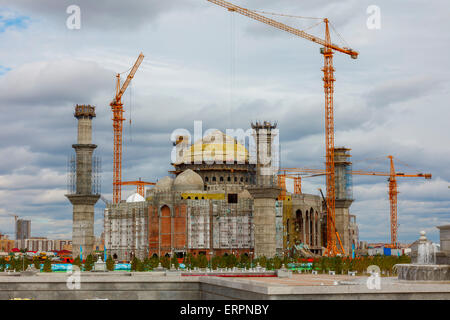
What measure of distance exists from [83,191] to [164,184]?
24.5 meters

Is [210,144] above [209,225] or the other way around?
above

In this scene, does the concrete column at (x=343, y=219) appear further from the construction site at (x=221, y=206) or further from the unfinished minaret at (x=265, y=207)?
the unfinished minaret at (x=265, y=207)

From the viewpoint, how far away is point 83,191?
166 meters

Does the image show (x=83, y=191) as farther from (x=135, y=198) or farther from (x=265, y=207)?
(x=265, y=207)

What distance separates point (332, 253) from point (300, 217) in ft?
42.2

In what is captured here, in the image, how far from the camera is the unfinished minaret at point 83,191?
166 meters

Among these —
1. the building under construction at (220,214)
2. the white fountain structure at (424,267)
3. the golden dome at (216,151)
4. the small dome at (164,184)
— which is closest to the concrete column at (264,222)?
the building under construction at (220,214)

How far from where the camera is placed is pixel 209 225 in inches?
6378

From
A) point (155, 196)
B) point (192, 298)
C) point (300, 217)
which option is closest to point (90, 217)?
point (155, 196)

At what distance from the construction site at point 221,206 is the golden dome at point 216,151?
287 mm

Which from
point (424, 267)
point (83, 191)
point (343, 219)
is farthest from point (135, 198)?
point (424, 267)

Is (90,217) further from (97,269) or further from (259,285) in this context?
(259,285)

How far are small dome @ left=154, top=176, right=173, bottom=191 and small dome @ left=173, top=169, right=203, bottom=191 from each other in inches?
Answer: 316

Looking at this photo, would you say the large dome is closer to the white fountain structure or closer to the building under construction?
the building under construction
